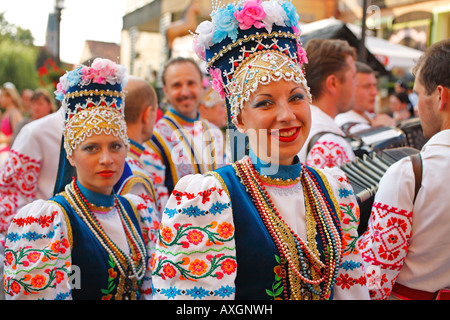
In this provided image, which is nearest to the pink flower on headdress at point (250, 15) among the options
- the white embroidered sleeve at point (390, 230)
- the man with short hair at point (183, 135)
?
the white embroidered sleeve at point (390, 230)

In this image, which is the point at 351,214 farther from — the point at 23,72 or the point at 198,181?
the point at 23,72

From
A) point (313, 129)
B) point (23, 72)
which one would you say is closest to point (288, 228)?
point (313, 129)

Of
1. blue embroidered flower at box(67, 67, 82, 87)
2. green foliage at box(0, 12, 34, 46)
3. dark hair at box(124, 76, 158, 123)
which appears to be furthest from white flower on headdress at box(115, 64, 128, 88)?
green foliage at box(0, 12, 34, 46)

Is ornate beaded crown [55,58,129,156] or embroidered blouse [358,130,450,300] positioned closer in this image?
embroidered blouse [358,130,450,300]

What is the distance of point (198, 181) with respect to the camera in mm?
1812

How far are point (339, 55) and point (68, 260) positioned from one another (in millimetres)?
2279

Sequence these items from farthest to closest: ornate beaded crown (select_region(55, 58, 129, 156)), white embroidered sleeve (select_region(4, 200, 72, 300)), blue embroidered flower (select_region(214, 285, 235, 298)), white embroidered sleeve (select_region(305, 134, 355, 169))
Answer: white embroidered sleeve (select_region(305, 134, 355, 169))
ornate beaded crown (select_region(55, 58, 129, 156))
white embroidered sleeve (select_region(4, 200, 72, 300))
blue embroidered flower (select_region(214, 285, 235, 298))

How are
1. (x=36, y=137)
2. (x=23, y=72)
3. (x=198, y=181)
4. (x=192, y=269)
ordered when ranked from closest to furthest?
(x=192, y=269) < (x=198, y=181) < (x=36, y=137) < (x=23, y=72)

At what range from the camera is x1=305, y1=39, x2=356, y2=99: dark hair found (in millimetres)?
3424

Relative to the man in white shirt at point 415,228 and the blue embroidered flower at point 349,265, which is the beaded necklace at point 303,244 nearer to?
the blue embroidered flower at point 349,265

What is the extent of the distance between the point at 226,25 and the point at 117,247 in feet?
4.21

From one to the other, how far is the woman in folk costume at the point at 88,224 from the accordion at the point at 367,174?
1.17 meters

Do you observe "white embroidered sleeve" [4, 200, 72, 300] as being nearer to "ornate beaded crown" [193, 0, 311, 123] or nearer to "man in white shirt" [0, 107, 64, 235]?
"ornate beaded crown" [193, 0, 311, 123]

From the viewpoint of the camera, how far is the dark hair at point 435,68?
2.21 meters
